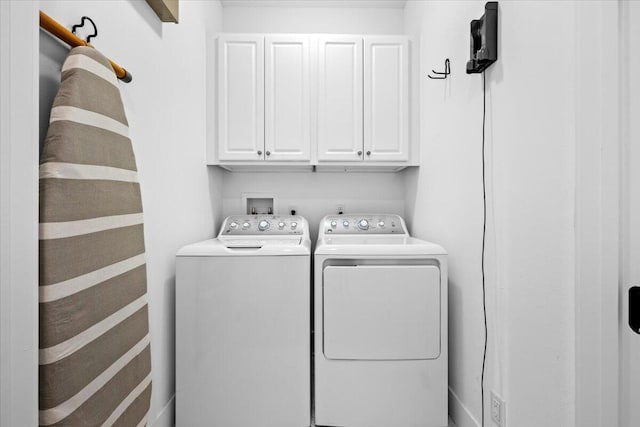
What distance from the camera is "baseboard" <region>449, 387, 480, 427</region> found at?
4.48ft

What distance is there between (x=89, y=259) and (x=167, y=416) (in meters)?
1.11

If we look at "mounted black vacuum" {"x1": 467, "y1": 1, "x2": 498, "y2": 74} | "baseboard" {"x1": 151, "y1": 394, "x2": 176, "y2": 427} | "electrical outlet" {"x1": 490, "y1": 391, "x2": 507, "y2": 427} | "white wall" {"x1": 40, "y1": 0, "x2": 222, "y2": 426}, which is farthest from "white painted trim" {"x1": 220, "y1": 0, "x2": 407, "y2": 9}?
"baseboard" {"x1": 151, "y1": 394, "x2": 176, "y2": 427}

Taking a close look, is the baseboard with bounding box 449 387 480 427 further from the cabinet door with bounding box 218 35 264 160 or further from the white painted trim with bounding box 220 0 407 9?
the white painted trim with bounding box 220 0 407 9

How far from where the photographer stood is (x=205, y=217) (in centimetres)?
195

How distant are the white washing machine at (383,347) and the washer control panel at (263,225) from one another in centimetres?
67

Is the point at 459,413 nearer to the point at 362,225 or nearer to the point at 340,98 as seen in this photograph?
the point at 362,225

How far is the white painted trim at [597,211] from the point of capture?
2.50 feet

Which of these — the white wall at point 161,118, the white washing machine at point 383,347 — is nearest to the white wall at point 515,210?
the white washing machine at point 383,347

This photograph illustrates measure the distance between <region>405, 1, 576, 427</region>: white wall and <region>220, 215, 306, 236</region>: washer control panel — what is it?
96 centimetres

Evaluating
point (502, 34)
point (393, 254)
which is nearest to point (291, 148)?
point (393, 254)

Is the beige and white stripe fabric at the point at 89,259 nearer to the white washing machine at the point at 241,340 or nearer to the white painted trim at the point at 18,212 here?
the white painted trim at the point at 18,212

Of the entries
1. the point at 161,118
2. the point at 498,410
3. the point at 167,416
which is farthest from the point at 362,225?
the point at 167,416

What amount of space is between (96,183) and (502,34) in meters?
1.47

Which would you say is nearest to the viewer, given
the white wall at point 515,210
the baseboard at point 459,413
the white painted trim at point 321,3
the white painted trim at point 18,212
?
the white painted trim at point 18,212
